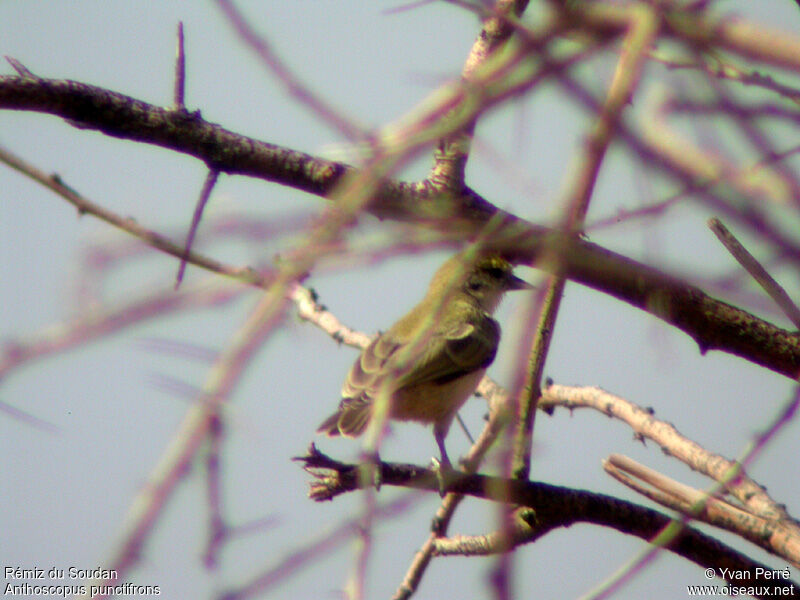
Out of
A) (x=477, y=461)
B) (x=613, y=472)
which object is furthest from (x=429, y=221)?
(x=477, y=461)

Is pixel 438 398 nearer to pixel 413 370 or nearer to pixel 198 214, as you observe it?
pixel 413 370

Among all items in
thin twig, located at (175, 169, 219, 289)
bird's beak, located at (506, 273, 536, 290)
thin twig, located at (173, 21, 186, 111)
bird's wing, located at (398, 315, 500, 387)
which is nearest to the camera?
thin twig, located at (175, 169, 219, 289)

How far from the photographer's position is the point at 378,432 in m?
0.99

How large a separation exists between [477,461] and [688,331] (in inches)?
53.7

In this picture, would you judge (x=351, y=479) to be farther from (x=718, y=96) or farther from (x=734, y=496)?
(x=718, y=96)

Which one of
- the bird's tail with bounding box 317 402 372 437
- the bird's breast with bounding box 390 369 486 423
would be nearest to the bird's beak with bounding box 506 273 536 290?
the bird's breast with bounding box 390 369 486 423

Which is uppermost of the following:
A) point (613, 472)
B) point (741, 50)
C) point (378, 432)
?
point (613, 472)

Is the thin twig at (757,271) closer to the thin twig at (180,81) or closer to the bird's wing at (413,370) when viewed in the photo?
the thin twig at (180,81)

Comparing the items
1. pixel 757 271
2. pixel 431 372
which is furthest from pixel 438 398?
pixel 757 271

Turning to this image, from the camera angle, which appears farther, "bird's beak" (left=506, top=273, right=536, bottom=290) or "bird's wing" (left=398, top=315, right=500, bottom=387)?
"bird's beak" (left=506, top=273, right=536, bottom=290)

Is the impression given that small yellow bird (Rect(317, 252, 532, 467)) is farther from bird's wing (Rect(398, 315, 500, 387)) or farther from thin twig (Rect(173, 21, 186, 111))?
thin twig (Rect(173, 21, 186, 111))

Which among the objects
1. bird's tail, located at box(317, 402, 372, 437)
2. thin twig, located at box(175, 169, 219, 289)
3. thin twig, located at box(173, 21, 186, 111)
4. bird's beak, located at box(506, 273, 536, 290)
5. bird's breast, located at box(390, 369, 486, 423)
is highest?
bird's beak, located at box(506, 273, 536, 290)

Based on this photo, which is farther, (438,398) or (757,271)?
(438,398)

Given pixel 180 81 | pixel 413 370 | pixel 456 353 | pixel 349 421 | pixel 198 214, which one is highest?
pixel 456 353
